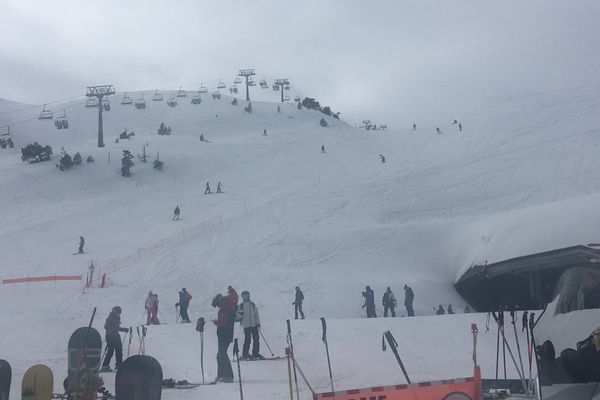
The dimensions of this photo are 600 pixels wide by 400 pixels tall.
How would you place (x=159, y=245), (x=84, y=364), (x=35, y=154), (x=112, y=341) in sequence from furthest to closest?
(x=35, y=154)
(x=159, y=245)
(x=112, y=341)
(x=84, y=364)

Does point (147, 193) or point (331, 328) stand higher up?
point (147, 193)

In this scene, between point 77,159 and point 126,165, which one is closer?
point 126,165

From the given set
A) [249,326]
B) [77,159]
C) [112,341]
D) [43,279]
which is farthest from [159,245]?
[77,159]

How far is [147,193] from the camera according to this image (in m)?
46.6

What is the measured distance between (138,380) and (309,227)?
89.2 ft

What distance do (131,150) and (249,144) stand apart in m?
9.38

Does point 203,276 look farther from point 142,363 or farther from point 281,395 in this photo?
point 142,363

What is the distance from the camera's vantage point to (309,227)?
34.6 metres

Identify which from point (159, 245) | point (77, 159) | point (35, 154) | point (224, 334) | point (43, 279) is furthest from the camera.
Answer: point (35, 154)

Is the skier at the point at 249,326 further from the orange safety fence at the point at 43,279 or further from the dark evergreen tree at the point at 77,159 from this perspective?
the dark evergreen tree at the point at 77,159

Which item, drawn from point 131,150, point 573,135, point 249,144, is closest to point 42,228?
point 131,150

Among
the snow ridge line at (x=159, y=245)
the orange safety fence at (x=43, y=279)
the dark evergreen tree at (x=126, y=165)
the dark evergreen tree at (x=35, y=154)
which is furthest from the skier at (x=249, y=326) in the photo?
the dark evergreen tree at (x=35, y=154)

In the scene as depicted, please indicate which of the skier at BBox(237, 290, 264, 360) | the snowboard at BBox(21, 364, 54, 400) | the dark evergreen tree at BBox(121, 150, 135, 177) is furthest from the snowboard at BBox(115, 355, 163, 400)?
the dark evergreen tree at BBox(121, 150, 135, 177)

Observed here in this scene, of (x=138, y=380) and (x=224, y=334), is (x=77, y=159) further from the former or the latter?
(x=138, y=380)
